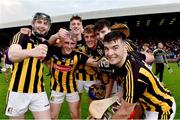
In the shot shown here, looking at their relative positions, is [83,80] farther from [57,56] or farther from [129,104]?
[129,104]

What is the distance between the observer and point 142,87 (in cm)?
421

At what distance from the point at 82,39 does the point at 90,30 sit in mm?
324

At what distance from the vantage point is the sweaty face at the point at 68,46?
6.20 meters

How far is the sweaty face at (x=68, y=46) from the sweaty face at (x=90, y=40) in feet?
1.01

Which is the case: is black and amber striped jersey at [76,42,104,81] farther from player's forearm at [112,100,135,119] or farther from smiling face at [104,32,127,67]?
player's forearm at [112,100,135,119]

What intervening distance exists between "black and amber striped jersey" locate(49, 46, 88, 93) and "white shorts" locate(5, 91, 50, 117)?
0.90 metres

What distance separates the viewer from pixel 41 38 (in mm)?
5715

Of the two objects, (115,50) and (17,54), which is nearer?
(115,50)

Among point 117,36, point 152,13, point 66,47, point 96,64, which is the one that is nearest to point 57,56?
point 66,47

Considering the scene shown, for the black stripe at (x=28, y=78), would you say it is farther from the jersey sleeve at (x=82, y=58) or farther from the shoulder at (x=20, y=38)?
the jersey sleeve at (x=82, y=58)

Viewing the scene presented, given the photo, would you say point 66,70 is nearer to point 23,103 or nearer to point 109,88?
point 109,88

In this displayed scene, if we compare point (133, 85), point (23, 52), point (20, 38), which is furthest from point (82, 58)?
point (133, 85)

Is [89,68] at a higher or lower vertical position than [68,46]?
lower

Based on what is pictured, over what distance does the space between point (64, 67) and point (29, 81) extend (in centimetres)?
97
